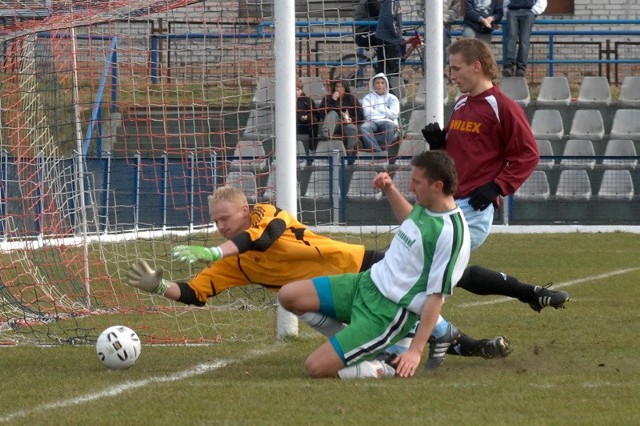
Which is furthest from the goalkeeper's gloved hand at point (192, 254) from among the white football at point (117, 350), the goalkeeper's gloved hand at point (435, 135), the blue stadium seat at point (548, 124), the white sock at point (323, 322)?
the blue stadium seat at point (548, 124)

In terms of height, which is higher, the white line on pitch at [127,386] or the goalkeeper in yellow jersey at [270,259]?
the goalkeeper in yellow jersey at [270,259]

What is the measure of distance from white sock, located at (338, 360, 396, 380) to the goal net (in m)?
2.04

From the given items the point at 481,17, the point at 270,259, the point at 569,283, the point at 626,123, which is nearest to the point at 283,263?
the point at 270,259

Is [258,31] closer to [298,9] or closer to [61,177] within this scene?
[298,9]

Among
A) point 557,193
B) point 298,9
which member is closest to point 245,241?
point 298,9

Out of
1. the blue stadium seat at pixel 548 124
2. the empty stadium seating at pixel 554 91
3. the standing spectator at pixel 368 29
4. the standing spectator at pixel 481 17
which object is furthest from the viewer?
the empty stadium seating at pixel 554 91

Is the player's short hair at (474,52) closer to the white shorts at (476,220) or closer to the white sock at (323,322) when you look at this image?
the white shorts at (476,220)

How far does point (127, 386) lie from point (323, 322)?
4.24 ft

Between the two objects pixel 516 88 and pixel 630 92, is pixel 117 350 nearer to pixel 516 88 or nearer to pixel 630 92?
pixel 516 88

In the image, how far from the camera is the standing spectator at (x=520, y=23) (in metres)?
22.1

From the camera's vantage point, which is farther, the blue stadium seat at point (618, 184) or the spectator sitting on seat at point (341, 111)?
the blue stadium seat at point (618, 184)

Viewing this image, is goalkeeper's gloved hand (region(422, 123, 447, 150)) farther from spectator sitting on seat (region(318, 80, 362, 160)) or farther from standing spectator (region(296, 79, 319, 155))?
standing spectator (region(296, 79, 319, 155))

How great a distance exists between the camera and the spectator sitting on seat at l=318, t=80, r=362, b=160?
35.4ft

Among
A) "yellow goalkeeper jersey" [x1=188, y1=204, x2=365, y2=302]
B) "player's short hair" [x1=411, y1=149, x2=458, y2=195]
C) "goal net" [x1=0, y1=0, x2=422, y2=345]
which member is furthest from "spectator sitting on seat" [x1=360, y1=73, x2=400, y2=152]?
"player's short hair" [x1=411, y1=149, x2=458, y2=195]
